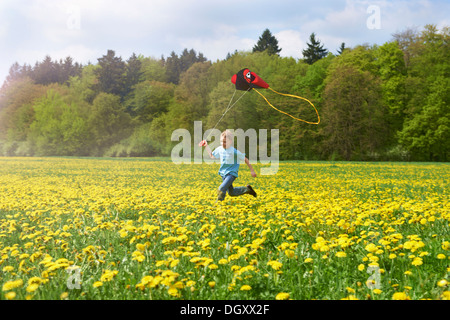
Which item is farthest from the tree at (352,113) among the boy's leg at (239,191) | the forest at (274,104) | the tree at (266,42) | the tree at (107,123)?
the boy's leg at (239,191)

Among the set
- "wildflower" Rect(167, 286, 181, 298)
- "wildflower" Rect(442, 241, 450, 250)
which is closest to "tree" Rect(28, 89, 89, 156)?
"wildflower" Rect(167, 286, 181, 298)

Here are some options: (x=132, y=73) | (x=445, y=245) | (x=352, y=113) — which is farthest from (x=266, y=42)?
(x=445, y=245)

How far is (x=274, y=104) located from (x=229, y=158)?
39778 mm

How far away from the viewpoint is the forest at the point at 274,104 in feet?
137

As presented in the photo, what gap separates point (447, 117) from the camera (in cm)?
4103

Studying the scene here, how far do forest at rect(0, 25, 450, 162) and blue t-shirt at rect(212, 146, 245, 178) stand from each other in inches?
1426

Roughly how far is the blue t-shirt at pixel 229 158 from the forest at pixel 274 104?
36.2m

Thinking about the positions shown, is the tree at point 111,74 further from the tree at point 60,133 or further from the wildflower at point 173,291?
the wildflower at point 173,291

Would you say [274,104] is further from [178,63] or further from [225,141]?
[225,141]

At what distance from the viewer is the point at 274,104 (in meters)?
46.0

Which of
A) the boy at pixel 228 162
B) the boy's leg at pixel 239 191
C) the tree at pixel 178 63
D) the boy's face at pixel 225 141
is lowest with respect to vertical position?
the boy's leg at pixel 239 191

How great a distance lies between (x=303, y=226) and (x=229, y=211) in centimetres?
156
